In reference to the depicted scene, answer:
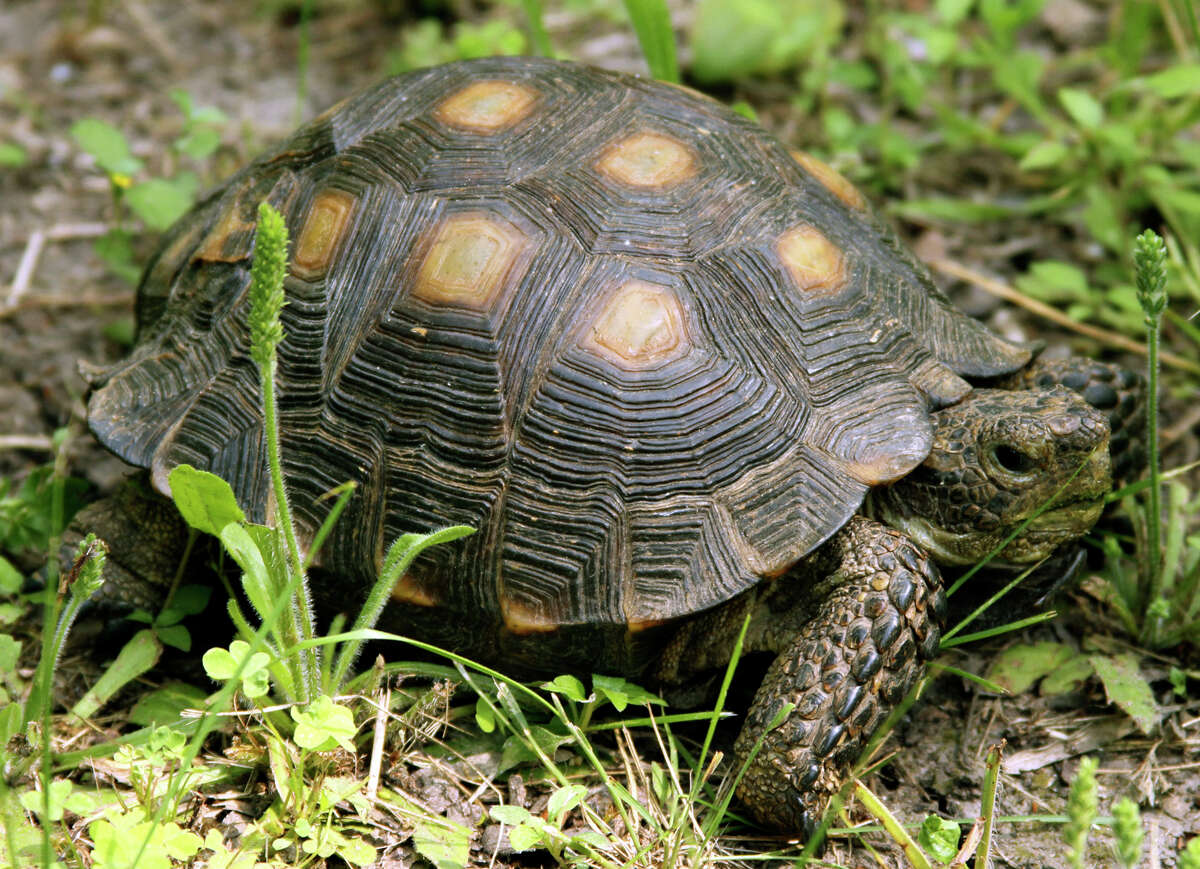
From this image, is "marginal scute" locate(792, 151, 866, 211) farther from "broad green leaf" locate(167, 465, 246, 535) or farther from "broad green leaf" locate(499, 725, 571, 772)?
"broad green leaf" locate(167, 465, 246, 535)

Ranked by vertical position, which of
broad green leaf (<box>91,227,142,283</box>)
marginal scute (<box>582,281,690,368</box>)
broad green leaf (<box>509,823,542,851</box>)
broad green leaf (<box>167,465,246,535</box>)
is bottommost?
broad green leaf (<box>509,823,542,851</box>)

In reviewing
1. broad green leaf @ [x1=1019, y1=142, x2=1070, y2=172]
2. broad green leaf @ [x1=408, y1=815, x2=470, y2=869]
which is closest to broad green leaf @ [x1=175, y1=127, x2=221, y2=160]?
broad green leaf @ [x1=408, y1=815, x2=470, y2=869]

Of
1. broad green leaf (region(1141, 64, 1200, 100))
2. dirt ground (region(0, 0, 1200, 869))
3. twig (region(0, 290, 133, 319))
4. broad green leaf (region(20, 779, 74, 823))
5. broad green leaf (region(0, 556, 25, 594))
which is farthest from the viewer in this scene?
twig (region(0, 290, 133, 319))

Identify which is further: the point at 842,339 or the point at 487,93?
the point at 487,93

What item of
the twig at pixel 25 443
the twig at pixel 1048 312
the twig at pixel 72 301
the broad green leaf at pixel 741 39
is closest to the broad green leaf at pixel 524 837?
the twig at pixel 25 443

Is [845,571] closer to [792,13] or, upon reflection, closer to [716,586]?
[716,586]

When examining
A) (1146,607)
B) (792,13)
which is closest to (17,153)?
(792,13)

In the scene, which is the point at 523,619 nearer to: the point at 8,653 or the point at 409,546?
the point at 409,546
